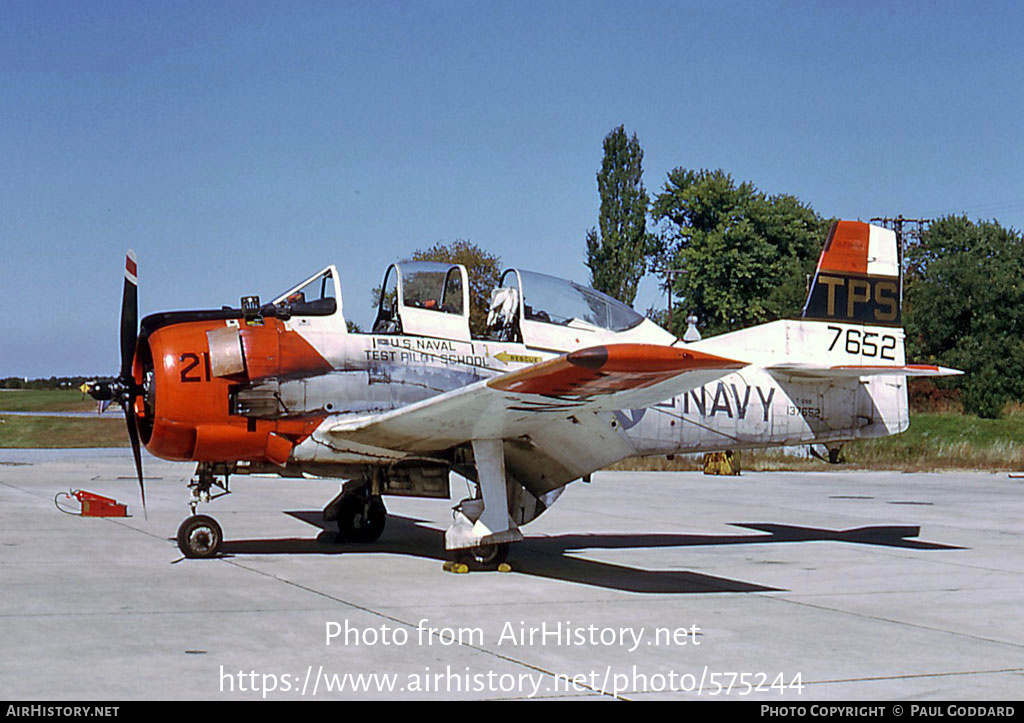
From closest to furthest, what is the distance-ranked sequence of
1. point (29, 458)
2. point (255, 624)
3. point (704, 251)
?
1. point (255, 624)
2. point (29, 458)
3. point (704, 251)

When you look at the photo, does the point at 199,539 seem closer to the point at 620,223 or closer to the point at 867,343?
the point at 867,343

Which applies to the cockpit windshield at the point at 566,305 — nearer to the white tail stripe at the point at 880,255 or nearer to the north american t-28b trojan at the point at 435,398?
the north american t-28b trojan at the point at 435,398

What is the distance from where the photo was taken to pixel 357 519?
1176 centimetres

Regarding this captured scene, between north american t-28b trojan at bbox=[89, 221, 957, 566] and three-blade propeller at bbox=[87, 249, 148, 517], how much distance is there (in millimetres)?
17

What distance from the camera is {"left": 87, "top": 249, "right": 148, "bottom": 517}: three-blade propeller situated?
368 inches

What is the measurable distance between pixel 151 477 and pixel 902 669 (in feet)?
57.4

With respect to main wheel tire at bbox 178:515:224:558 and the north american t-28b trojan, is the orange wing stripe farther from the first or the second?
main wheel tire at bbox 178:515:224:558

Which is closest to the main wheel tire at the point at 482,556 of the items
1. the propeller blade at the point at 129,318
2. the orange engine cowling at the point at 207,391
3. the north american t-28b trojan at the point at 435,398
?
the north american t-28b trojan at the point at 435,398

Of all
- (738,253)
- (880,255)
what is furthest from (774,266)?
(880,255)

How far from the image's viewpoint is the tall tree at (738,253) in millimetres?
55562

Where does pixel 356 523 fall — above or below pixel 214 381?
below

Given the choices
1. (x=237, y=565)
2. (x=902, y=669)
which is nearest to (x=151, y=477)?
(x=237, y=565)

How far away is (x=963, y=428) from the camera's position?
36.6 meters
